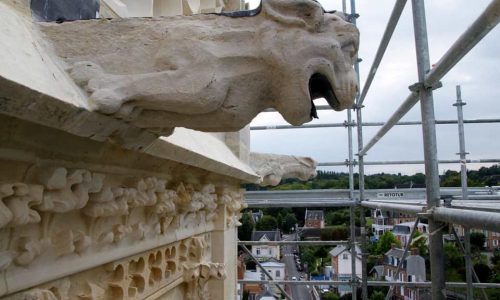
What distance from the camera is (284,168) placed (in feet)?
12.2

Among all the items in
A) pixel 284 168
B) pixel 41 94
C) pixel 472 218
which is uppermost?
pixel 284 168

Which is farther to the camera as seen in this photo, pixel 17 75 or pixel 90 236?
pixel 90 236

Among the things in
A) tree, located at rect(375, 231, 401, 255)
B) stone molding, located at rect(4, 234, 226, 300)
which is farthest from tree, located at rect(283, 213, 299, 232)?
stone molding, located at rect(4, 234, 226, 300)

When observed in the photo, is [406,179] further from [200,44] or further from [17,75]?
[17,75]

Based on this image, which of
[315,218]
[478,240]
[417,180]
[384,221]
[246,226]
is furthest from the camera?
[315,218]

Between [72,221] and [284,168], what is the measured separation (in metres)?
2.64

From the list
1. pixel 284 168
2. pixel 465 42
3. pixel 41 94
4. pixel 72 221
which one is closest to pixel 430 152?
pixel 465 42

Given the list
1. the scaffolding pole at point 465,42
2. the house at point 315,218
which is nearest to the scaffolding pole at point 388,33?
the scaffolding pole at point 465,42

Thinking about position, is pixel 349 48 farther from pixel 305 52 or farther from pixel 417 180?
pixel 417 180

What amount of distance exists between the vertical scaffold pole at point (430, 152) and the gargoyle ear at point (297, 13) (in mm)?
1020

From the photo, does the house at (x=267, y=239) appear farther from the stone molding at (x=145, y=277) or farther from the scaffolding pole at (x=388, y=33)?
the stone molding at (x=145, y=277)

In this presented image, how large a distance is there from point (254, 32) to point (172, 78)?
0.71 feet

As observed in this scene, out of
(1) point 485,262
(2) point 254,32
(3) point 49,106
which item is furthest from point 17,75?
(1) point 485,262

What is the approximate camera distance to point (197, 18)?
1.09 m
